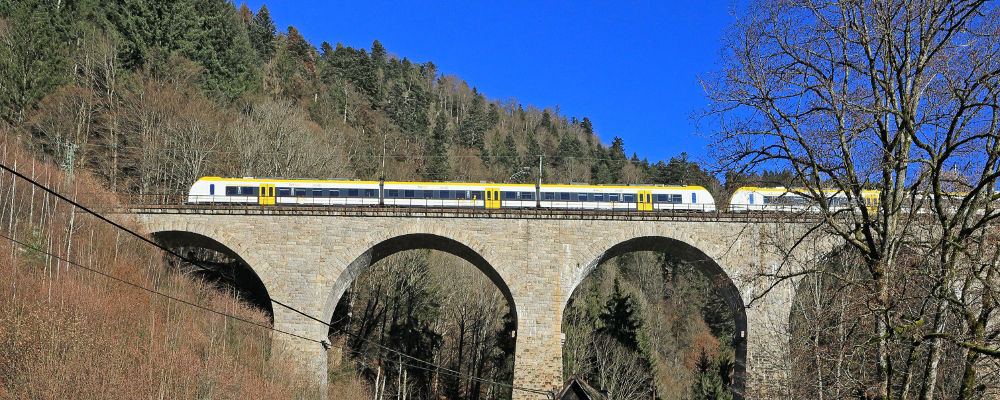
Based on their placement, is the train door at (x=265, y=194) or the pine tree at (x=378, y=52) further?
the pine tree at (x=378, y=52)

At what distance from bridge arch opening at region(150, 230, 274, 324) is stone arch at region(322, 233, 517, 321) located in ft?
8.67

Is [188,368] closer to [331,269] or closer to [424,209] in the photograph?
[331,269]

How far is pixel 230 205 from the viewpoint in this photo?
1049 inches

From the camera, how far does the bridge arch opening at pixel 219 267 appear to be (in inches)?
1065

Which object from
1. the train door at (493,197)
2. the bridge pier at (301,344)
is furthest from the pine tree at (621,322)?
the bridge pier at (301,344)

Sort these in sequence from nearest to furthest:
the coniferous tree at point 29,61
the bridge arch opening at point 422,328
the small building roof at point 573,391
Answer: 1. the small building roof at point 573,391
2. the coniferous tree at point 29,61
3. the bridge arch opening at point 422,328

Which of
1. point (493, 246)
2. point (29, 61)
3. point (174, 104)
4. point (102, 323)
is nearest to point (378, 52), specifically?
point (174, 104)

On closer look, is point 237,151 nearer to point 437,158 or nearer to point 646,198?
point 437,158

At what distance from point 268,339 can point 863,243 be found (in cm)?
2196

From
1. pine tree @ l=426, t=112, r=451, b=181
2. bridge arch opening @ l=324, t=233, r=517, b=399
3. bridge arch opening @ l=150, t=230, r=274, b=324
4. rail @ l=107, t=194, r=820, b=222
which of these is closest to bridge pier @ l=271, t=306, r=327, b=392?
bridge arch opening @ l=150, t=230, r=274, b=324

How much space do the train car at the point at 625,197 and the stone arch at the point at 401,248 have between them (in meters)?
4.78

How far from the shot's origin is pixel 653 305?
54625 mm

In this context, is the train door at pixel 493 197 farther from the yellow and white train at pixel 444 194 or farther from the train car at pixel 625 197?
the train car at pixel 625 197

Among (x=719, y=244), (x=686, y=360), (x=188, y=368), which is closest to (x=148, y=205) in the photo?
(x=188, y=368)
